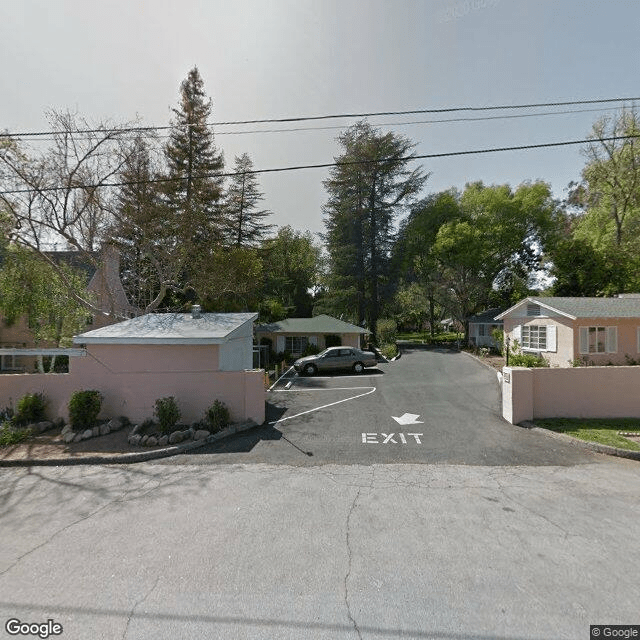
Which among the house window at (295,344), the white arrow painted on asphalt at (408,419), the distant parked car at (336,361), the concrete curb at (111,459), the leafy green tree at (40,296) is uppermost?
the leafy green tree at (40,296)

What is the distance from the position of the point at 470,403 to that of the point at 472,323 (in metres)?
24.5

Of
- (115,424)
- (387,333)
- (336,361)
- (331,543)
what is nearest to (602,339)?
(336,361)

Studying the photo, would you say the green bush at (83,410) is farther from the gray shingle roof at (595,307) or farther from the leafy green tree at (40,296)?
the gray shingle roof at (595,307)

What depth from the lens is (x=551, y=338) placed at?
747 inches

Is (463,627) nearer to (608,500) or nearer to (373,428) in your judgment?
(608,500)

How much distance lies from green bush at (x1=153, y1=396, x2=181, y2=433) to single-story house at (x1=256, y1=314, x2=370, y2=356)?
16.6 m

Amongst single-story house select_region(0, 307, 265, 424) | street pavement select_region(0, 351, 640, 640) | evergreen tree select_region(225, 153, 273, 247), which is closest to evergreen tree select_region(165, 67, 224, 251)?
evergreen tree select_region(225, 153, 273, 247)

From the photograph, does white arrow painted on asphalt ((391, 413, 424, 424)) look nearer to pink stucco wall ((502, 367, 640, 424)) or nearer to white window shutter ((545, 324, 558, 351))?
pink stucco wall ((502, 367, 640, 424))

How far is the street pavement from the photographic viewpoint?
122 inches

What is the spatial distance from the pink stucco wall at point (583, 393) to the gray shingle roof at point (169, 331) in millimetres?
8587

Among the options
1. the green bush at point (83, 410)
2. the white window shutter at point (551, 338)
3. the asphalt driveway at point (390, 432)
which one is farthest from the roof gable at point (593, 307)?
the green bush at point (83, 410)

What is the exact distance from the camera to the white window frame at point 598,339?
1733 cm

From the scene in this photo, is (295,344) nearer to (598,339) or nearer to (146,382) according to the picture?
(146,382)

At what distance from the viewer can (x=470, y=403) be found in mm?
11562
